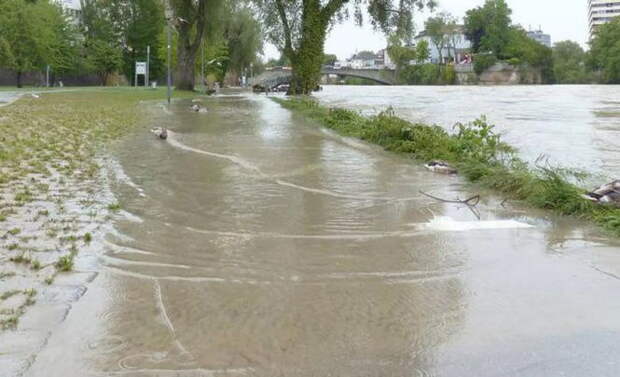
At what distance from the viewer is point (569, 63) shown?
124 meters

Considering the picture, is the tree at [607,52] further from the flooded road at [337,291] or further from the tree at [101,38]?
the flooded road at [337,291]

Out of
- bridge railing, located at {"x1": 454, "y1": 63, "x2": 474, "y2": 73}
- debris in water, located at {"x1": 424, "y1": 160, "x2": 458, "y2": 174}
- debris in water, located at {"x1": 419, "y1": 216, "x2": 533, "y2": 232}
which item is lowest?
debris in water, located at {"x1": 419, "y1": 216, "x2": 533, "y2": 232}

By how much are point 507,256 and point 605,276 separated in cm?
83

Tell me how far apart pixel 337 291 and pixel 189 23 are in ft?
145

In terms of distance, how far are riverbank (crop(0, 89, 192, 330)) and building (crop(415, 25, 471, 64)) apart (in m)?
142

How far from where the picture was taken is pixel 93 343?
3660mm

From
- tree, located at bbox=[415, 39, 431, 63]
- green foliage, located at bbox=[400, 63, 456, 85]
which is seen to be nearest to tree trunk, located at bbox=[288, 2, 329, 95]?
green foliage, located at bbox=[400, 63, 456, 85]

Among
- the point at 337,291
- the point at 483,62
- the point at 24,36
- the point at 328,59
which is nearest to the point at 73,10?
the point at 24,36

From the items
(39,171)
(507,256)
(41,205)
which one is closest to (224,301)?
(507,256)

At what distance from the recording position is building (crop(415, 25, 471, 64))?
150 metres

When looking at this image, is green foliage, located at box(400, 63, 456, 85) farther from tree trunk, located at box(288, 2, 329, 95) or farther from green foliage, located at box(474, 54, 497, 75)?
tree trunk, located at box(288, 2, 329, 95)

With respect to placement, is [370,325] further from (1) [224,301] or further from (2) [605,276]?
(2) [605,276]

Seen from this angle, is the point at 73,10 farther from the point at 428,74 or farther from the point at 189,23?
the point at 428,74

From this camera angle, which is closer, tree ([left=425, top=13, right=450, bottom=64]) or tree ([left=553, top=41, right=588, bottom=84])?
tree ([left=553, top=41, right=588, bottom=84])
